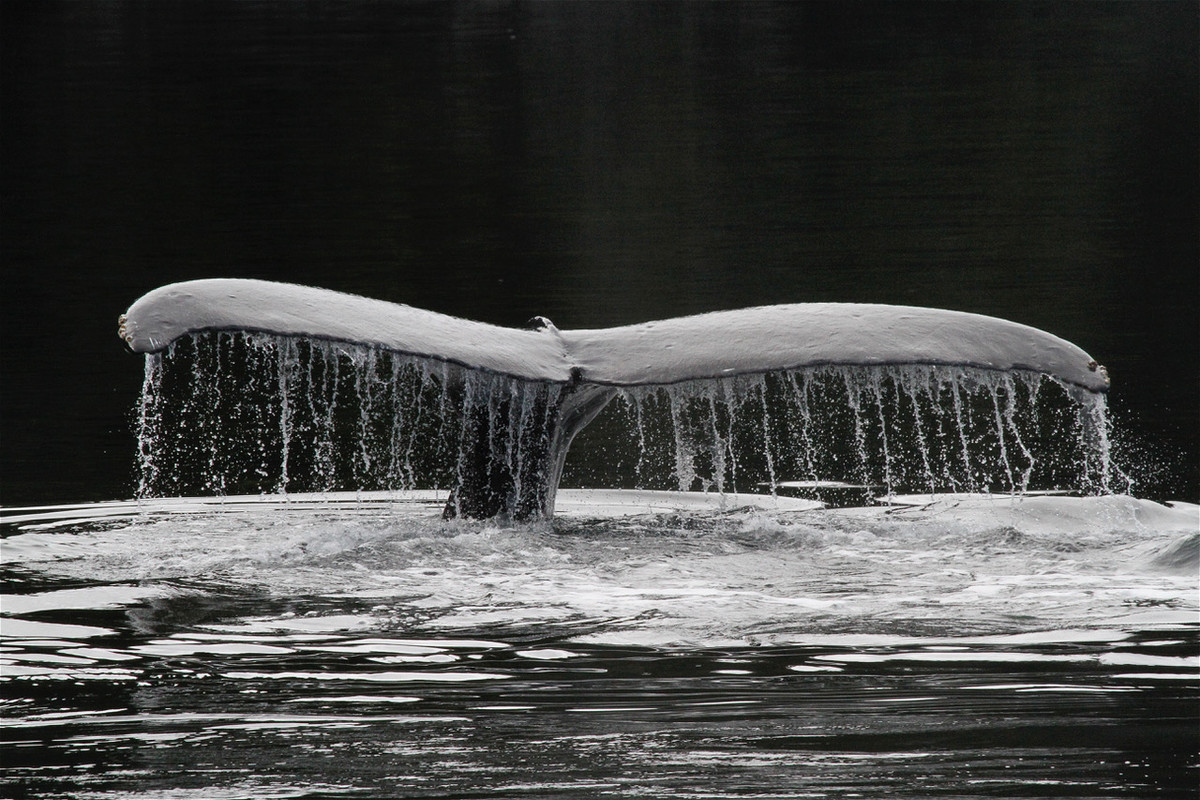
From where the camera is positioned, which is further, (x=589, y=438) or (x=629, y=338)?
(x=589, y=438)

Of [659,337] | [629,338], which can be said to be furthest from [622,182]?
[659,337]

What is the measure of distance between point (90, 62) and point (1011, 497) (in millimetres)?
47259

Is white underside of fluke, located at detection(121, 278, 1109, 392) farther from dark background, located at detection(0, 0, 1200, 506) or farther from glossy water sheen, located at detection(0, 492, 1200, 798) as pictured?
dark background, located at detection(0, 0, 1200, 506)

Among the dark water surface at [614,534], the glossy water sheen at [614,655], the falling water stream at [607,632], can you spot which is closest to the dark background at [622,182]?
the dark water surface at [614,534]

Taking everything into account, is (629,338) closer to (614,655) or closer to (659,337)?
(659,337)

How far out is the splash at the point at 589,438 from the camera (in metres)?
7.68

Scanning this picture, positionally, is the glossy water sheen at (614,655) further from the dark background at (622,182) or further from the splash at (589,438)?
the dark background at (622,182)

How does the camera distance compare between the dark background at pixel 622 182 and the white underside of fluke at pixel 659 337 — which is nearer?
the white underside of fluke at pixel 659 337

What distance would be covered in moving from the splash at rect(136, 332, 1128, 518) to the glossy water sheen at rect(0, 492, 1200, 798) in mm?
447

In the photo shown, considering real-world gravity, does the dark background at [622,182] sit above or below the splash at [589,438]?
above

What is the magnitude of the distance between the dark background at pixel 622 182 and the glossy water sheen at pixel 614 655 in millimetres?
2215

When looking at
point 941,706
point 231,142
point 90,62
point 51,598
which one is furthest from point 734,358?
point 90,62

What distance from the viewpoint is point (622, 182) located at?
28.6 metres

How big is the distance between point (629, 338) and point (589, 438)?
471 cm
